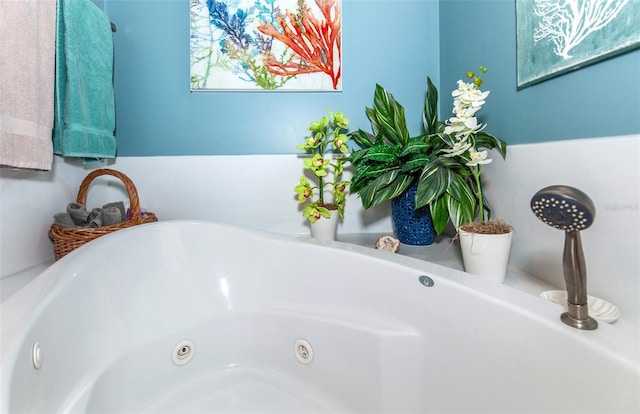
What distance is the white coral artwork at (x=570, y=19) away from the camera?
0.60 metres

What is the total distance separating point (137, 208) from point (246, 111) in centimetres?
62

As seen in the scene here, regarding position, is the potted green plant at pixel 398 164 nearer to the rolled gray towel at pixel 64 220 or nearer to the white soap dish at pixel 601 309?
the white soap dish at pixel 601 309

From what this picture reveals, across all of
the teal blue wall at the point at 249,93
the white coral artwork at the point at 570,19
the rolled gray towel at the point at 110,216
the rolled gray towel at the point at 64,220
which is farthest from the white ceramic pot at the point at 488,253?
the rolled gray towel at the point at 64,220

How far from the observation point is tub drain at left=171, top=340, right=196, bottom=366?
2.99 feet

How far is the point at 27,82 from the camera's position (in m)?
0.85

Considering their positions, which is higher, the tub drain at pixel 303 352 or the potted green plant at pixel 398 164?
the potted green plant at pixel 398 164

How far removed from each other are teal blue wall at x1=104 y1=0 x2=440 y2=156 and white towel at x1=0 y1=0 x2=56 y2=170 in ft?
1.27

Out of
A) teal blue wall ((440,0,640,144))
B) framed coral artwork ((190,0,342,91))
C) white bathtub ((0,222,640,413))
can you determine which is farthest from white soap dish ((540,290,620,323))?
framed coral artwork ((190,0,342,91))

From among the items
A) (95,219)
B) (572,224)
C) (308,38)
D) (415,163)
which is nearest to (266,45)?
(308,38)

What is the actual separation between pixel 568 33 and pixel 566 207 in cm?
53

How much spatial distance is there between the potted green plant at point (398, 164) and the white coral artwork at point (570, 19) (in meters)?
0.37

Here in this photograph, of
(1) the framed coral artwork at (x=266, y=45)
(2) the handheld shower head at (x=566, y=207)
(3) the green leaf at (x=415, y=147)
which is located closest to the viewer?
(2) the handheld shower head at (x=566, y=207)

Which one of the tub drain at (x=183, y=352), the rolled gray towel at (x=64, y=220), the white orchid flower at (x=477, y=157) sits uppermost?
the white orchid flower at (x=477, y=157)

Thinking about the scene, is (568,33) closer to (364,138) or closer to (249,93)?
(364,138)
